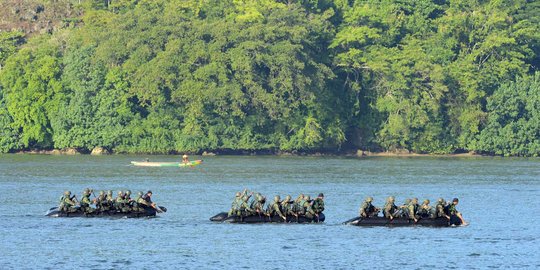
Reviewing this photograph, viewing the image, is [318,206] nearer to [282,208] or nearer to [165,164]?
[282,208]

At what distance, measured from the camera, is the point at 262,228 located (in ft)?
250

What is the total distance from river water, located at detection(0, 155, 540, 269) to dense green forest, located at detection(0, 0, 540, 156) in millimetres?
24119

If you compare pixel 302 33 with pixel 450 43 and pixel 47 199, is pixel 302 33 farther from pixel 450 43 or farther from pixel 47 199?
pixel 47 199

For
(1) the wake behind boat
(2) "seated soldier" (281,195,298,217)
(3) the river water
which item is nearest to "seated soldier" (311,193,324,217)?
(2) "seated soldier" (281,195,298,217)

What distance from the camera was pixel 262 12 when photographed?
504ft

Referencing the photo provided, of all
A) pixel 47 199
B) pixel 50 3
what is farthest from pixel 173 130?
pixel 47 199

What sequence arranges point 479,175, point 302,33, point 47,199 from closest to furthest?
point 47,199 → point 479,175 → point 302,33

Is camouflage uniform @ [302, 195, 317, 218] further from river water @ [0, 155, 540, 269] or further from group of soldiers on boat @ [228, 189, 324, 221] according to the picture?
river water @ [0, 155, 540, 269]

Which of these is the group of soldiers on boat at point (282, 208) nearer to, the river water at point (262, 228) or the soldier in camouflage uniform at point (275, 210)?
the soldier in camouflage uniform at point (275, 210)

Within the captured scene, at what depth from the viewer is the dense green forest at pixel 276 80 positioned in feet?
484

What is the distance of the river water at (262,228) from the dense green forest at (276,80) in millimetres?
24119

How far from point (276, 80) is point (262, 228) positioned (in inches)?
2812

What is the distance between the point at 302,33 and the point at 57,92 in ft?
86.0

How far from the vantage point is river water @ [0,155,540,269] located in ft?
217
